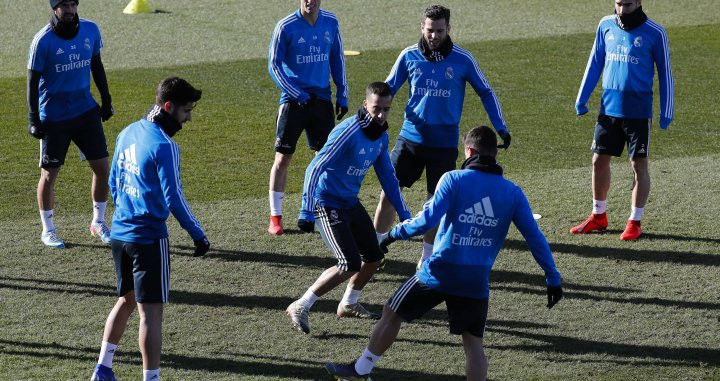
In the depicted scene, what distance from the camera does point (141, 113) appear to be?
15.9m

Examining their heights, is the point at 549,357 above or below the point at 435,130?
below

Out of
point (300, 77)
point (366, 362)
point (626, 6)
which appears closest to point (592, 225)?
point (626, 6)

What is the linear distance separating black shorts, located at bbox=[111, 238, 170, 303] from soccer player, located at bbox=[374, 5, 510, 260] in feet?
10.6

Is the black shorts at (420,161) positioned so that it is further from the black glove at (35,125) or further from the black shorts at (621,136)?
the black glove at (35,125)

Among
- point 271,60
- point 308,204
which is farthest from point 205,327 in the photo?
point 271,60

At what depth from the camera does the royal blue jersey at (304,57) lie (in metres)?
11.0

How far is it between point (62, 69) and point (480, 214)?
16.7ft

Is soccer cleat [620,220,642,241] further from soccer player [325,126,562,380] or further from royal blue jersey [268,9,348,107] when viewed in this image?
soccer player [325,126,562,380]

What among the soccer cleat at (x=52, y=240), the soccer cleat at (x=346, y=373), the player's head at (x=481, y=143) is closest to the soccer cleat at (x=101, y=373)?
the soccer cleat at (x=346, y=373)

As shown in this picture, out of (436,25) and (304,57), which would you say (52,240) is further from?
(436,25)

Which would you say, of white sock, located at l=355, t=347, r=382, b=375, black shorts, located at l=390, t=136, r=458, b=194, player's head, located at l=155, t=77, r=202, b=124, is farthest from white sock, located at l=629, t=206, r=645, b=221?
player's head, located at l=155, t=77, r=202, b=124

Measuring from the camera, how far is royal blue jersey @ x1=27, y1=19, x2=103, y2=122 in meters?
10.3

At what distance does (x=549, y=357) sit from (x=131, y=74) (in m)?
11.9

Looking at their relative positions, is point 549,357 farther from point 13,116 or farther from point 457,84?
point 13,116
